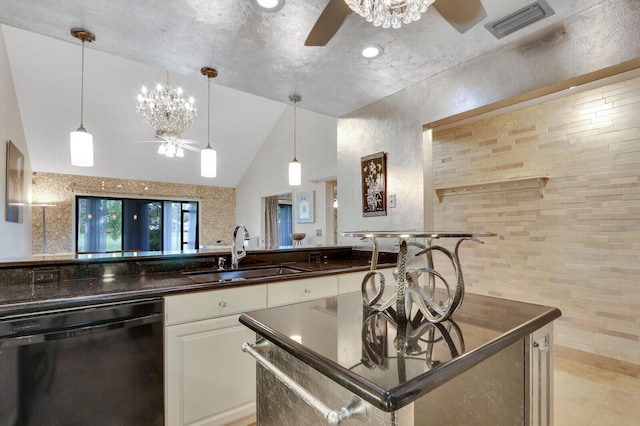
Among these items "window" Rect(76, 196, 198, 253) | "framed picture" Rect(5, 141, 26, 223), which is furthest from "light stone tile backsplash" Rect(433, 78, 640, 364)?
"window" Rect(76, 196, 198, 253)

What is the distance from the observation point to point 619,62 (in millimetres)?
1766

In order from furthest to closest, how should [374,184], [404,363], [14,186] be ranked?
[14,186] < [374,184] < [404,363]

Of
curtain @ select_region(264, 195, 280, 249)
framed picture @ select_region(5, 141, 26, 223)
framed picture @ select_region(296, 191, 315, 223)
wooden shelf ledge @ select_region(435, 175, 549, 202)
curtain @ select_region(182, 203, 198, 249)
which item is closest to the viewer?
wooden shelf ledge @ select_region(435, 175, 549, 202)

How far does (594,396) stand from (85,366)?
129 inches

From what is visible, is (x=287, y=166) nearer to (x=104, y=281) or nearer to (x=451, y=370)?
(x=104, y=281)

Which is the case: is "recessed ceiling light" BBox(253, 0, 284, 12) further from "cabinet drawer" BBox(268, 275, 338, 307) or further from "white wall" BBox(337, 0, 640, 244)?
"cabinet drawer" BBox(268, 275, 338, 307)

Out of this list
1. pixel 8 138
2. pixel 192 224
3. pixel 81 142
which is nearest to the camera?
pixel 81 142

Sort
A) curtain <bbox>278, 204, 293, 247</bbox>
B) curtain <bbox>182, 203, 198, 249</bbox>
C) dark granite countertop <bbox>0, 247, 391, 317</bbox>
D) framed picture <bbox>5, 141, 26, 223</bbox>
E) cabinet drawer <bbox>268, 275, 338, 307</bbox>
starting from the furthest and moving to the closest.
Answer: curtain <bbox>182, 203, 198, 249</bbox>, curtain <bbox>278, 204, 293, 247</bbox>, framed picture <bbox>5, 141, 26, 223</bbox>, cabinet drawer <bbox>268, 275, 338, 307</bbox>, dark granite countertop <bbox>0, 247, 391, 317</bbox>

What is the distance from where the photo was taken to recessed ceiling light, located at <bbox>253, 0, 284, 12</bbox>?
1796mm

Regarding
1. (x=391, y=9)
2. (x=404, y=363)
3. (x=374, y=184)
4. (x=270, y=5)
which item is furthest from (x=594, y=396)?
(x=270, y=5)

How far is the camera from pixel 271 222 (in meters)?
7.61

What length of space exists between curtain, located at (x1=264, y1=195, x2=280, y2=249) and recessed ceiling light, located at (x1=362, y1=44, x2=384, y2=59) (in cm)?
542

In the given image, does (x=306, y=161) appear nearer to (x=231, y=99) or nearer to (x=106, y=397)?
(x=231, y=99)

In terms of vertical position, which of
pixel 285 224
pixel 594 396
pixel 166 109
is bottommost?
pixel 594 396
